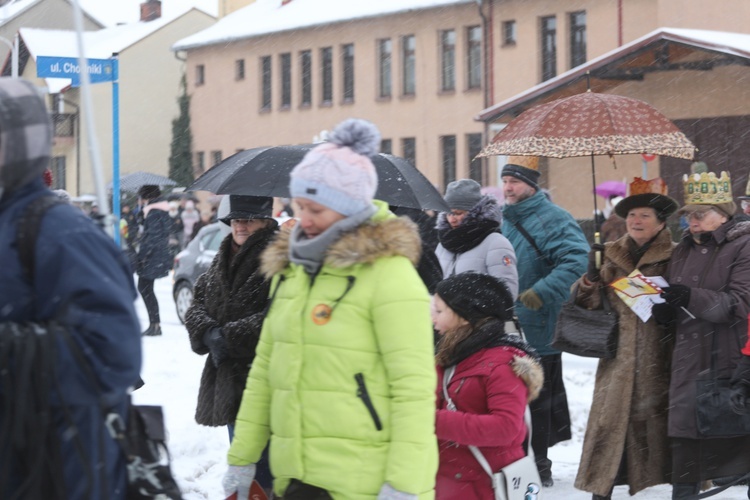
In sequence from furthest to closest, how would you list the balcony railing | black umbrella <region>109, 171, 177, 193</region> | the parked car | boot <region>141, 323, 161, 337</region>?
the balcony railing
black umbrella <region>109, 171, 177, 193</region>
the parked car
boot <region>141, 323, 161, 337</region>

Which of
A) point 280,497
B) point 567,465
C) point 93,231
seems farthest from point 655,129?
point 93,231

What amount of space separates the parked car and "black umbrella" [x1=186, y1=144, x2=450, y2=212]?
38.4 ft

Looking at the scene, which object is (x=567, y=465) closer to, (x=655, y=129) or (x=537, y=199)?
(x=537, y=199)

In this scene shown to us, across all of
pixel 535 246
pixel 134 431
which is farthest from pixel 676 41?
pixel 134 431

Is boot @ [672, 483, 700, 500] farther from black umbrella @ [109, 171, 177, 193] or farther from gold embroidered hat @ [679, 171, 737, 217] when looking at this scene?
black umbrella @ [109, 171, 177, 193]

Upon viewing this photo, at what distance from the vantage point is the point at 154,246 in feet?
51.5

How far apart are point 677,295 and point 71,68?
531cm

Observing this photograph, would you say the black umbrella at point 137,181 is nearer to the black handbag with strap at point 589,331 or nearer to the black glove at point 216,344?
the black handbag with strap at point 589,331

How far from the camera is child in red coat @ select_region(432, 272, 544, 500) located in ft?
14.9

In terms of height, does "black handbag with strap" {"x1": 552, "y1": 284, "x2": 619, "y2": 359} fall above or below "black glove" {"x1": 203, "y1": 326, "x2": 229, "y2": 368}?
below

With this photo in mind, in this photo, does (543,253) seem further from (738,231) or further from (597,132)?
(738,231)

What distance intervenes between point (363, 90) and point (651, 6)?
11.6 m

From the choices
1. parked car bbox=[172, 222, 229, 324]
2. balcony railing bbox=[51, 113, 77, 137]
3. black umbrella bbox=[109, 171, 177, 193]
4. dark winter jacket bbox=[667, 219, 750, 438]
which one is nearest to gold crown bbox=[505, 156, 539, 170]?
dark winter jacket bbox=[667, 219, 750, 438]

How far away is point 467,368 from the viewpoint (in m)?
4.72
